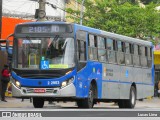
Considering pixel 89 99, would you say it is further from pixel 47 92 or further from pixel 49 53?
pixel 49 53

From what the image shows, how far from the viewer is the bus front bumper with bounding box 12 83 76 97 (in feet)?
70.6

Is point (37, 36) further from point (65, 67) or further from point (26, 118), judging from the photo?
point (26, 118)

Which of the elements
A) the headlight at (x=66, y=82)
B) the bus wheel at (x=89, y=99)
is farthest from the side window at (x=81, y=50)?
the bus wheel at (x=89, y=99)

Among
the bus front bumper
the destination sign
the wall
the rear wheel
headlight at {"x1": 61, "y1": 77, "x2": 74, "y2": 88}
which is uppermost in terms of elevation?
the wall

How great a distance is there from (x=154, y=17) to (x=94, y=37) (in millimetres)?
28922


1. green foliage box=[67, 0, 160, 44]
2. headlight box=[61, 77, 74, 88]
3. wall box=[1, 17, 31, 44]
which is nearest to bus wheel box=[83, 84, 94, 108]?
headlight box=[61, 77, 74, 88]

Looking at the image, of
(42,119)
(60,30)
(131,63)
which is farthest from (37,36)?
(42,119)

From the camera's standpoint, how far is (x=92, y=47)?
23141 mm

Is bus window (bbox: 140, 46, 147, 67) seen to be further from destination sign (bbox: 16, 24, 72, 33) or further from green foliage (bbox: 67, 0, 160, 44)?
green foliage (bbox: 67, 0, 160, 44)

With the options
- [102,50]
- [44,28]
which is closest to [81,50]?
[44,28]

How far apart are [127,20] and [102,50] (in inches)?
1108

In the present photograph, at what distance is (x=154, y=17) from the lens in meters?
51.8

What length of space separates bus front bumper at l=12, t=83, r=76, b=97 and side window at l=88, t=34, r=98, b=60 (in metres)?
1.83

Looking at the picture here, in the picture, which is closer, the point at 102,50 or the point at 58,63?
the point at 58,63
